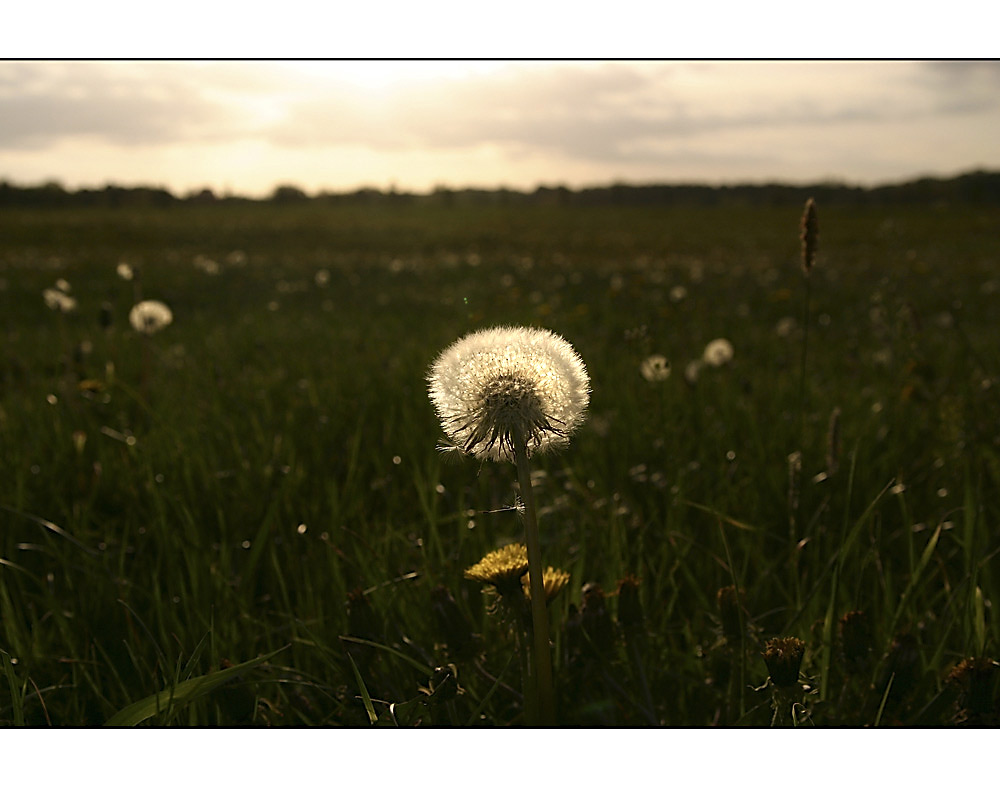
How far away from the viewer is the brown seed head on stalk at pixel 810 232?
1790 millimetres

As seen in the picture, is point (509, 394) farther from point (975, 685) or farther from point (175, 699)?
point (975, 685)

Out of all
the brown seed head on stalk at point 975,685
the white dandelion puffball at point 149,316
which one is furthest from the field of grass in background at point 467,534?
the white dandelion puffball at point 149,316

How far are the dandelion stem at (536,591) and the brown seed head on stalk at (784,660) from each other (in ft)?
1.24

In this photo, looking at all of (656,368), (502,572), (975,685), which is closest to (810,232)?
(656,368)

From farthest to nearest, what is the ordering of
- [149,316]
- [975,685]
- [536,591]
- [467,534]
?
1. [149,316]
2. [467,534]
3. [975,685]
4. [536,591]

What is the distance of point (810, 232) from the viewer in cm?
181

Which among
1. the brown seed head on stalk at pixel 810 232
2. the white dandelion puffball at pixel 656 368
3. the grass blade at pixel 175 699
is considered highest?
the brown seed head on stalk at pixel 810 232

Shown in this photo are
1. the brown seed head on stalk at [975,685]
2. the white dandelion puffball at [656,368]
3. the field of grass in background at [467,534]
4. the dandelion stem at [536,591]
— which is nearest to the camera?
the dandelion stem at [536,591]

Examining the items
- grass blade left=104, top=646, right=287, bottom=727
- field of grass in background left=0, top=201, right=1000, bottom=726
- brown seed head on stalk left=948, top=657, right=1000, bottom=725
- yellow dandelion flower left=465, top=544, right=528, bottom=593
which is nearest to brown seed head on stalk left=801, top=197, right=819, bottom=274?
field of grass in background left=0, top=201, right=1000, bottom=726

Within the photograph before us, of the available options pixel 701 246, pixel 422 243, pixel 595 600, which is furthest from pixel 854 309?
pixel 422 243

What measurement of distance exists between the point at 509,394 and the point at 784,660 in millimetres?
657

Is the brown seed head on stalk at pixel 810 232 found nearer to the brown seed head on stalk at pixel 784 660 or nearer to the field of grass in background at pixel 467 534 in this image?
the field of grass in background at pixel 467 534

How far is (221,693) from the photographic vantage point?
148 cm

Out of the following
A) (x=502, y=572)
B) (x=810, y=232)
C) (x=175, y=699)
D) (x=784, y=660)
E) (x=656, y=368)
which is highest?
(x=810, y=232)
